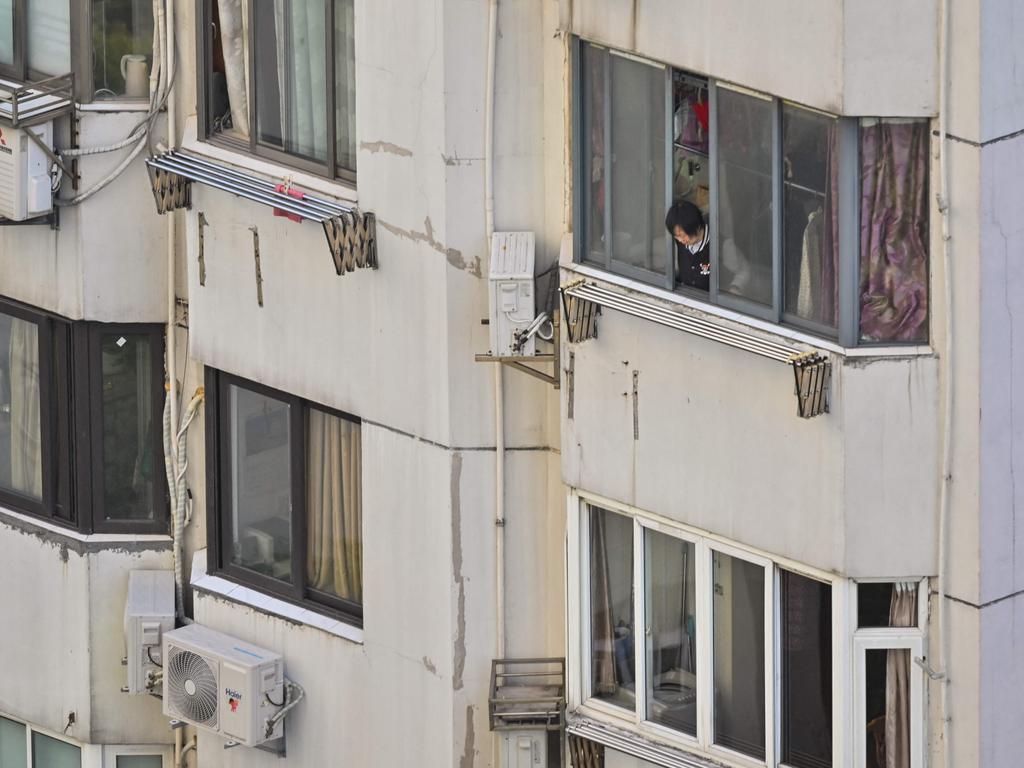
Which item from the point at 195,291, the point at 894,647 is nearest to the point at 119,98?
the point at 195,291

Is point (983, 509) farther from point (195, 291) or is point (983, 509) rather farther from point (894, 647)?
point (195, 291)

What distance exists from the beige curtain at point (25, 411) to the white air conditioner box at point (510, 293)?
5.13 meters

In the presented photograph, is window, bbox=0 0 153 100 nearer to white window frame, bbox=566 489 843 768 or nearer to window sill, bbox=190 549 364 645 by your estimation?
window sill, bbox=190 549 364 645

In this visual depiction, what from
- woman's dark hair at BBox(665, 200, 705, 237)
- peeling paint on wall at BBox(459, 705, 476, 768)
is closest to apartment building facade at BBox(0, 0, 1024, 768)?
peeling paint on wall at BBox(459, 705, 476, 768)

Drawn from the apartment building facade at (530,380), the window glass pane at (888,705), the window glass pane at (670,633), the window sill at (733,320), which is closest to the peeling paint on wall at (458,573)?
the apartment building facade at (530,380)

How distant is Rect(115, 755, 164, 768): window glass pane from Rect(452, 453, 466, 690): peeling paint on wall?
3989 millimetres

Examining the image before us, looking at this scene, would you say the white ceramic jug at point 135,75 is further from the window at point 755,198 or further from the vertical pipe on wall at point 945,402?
the vertical pipe on wall at point 945,402

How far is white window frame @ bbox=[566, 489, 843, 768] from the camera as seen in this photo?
52.1 ft

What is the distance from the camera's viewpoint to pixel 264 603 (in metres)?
19.4

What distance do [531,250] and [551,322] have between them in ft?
1.60

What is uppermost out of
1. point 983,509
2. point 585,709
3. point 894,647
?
point 983,509

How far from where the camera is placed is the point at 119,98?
1953cm

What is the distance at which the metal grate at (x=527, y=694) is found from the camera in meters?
17.7

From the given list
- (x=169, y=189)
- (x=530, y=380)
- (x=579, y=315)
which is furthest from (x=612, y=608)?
(x=169, y=189)
